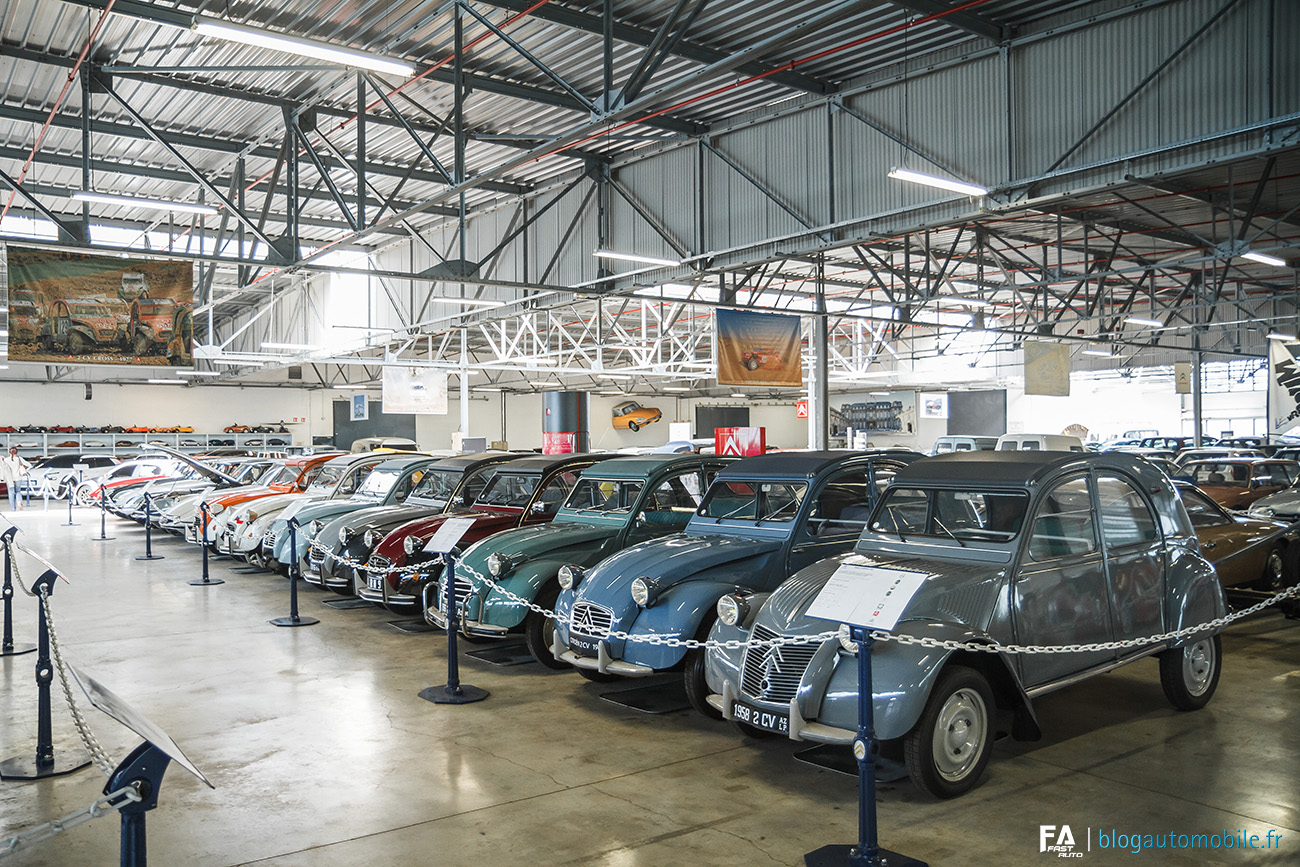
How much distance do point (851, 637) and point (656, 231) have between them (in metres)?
11.2

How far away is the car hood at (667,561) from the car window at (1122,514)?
225cm

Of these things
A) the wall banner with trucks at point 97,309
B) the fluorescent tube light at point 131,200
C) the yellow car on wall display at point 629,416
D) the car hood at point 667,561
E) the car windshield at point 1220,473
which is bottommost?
the car hood at point 667,561

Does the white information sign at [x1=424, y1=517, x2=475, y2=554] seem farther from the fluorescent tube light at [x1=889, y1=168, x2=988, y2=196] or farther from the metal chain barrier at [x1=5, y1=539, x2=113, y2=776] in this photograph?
the fluorescent tube light at [x1=889, y1=168, x2=988, y2=196]

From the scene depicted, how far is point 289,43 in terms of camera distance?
748 cm

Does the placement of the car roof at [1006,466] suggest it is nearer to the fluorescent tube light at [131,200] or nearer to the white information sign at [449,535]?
the white information sign at [449,535]

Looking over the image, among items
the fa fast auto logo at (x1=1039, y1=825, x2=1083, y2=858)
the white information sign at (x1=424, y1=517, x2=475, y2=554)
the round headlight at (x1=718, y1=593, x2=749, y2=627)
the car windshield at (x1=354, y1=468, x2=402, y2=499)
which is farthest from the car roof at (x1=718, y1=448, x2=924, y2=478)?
the car windshield at (x1=354, y1=468, x2=402, y2=499)

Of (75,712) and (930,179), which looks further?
(930,179)

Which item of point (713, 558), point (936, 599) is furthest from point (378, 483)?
point (936, 599)

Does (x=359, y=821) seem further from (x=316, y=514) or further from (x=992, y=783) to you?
(x=316, y=514)

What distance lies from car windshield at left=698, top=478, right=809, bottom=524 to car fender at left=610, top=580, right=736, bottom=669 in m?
0.94

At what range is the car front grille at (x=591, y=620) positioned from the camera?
21.4 ft

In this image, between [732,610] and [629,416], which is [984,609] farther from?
[629,416]

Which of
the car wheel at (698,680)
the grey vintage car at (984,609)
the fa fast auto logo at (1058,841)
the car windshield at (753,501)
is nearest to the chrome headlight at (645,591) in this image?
the car wheel at (698,680)

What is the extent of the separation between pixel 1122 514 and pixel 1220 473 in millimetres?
9490
